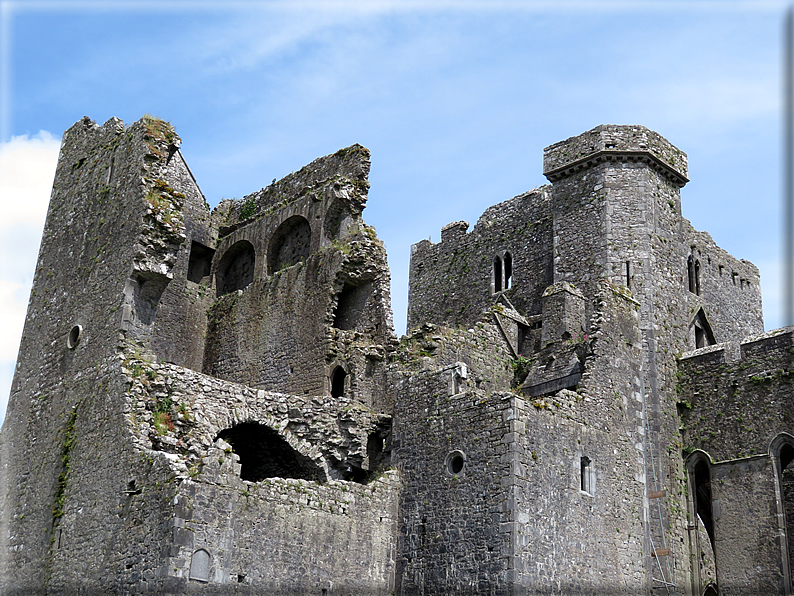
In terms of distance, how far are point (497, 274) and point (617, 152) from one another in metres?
6.03

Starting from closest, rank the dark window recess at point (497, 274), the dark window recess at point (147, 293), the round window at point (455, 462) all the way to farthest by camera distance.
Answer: the round window at point (455, 462) < the dark window recess at point (147, 293) < the dark window recess at point (497, 274)

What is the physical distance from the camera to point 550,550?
19547 millimetres

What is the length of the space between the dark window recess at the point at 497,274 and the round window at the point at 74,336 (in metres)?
13.1

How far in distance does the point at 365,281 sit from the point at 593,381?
7.65 metres

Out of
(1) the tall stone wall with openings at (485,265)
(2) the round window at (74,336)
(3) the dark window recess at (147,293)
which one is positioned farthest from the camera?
(1) the tall stone wall with openings at (485,265)

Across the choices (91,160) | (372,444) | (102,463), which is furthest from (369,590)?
(91,160)

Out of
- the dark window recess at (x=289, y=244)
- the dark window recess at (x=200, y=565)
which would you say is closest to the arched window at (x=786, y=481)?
the dark window recess at (x=200, y=565)

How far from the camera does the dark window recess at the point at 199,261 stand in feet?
105

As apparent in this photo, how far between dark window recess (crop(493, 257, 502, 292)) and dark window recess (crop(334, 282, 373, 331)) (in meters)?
5.66

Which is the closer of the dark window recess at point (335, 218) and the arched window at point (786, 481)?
the arched window at point (786, 481)

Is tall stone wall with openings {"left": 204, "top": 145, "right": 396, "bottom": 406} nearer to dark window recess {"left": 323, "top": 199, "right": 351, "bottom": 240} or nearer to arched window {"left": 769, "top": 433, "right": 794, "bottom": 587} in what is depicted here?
dark window recess {"left": 323, "top": 199, "right": 351, "bottom": 240}

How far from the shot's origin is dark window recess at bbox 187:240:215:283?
105ft

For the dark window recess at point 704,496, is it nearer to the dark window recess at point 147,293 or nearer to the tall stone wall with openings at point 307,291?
the tall stone wall with openings at point 307,291

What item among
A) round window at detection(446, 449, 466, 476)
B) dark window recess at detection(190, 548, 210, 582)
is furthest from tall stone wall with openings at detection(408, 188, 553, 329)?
dark window recess at detection(190, 548, 210, 582)
